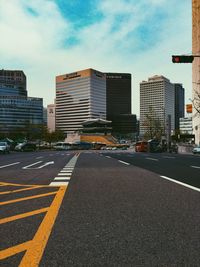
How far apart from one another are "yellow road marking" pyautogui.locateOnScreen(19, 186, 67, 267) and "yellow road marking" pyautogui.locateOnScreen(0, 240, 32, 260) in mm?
60

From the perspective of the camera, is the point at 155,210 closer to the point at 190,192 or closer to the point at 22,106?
the point at 190,192

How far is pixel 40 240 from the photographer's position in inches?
166

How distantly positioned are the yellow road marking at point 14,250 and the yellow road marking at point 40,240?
60 millimetres

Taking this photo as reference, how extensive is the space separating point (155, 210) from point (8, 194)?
355 centimetres

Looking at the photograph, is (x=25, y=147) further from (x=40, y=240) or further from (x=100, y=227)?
(x=40, y=240)

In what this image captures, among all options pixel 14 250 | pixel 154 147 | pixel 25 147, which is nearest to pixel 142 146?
pixel 154 147

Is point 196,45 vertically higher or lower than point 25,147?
higher

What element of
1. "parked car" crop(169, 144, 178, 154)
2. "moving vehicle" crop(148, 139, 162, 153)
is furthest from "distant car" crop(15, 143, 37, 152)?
"parked car" crop(169, 144, 178, 154)

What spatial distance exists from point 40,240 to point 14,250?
1.47 ft

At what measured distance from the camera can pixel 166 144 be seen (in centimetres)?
5969

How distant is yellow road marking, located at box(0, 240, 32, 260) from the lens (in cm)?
365

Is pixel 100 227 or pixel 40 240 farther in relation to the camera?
pixel 100 227

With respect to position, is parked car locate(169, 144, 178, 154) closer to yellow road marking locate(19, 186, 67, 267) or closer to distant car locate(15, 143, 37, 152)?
distant car locate(15, 143, 37, 152)

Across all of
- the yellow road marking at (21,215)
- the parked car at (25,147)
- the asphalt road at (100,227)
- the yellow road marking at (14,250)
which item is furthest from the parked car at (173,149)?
the yellow road marking at (14,250)
